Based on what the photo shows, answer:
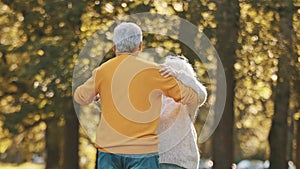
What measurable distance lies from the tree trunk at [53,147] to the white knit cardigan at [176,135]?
1780 centimetres

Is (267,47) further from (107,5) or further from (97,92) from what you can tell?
(97,92)

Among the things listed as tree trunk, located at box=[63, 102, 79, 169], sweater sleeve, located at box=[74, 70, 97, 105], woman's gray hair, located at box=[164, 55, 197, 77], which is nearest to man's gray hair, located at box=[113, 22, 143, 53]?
sweater sleeve, located at box=[74, 70, 97, 105]

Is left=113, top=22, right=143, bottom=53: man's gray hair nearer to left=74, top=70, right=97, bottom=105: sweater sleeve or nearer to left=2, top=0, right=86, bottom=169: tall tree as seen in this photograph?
left=74, top=70, right=97, bottom=105: sweater sleeve

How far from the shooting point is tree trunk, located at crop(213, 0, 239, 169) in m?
19.3

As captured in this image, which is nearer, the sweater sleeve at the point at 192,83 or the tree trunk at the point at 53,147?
the sweater sleeve at the point at 192,83

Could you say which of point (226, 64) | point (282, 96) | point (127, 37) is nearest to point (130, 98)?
point (127, 37)

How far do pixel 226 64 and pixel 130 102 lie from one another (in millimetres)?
14071

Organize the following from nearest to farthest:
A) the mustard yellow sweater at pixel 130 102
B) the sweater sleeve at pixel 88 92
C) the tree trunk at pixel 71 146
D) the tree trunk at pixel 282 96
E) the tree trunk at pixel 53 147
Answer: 1. the mustard yellow sweater at pixel 130 102
2. the sweater sleeve at pixel 88 92
3. the tree trunk at pixel 282 96
4. the tree trunk at pixel 71 146
5. the tree trunk at pixel 53 147

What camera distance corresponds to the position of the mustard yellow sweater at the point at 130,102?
622 cm

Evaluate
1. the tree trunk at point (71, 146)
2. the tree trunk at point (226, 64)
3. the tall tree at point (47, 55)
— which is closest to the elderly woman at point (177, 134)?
the tree trunk at point (226, 64)

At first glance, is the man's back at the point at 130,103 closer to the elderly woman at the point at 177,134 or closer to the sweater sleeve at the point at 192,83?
the sweater sleeve at the point at 192,83

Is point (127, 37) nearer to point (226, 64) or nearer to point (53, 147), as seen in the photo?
point (226, 64)

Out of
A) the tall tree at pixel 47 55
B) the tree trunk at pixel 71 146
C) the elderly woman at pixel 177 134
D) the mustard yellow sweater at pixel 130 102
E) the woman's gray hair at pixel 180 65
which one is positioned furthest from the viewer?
the tree trunk at pixel 71 146

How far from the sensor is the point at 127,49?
6.33 metres
